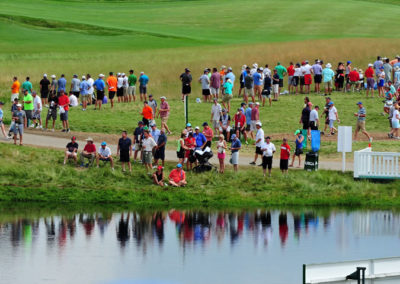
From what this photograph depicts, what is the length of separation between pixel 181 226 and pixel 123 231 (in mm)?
1882

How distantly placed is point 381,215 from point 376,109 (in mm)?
18929

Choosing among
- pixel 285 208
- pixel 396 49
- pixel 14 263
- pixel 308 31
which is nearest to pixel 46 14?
pixel 308 31

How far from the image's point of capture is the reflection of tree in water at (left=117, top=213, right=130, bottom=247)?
30.0 meters

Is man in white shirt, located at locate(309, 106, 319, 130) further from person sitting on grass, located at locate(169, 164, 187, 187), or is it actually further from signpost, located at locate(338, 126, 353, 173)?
person sitting on grass, located at locate(169, 164, 187, 187)

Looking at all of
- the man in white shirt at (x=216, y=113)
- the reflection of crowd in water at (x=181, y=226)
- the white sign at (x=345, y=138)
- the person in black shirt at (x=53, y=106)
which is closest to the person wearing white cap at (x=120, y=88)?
the person in black shirt at (x=53, y=106)

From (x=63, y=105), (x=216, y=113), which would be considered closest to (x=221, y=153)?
(x=216, y=113)

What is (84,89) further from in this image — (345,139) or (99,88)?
(345,139)

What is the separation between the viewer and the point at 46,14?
90.5m

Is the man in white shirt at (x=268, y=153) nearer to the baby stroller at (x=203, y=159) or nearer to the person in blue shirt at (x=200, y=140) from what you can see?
the baby stroller at (x=203, y=159)

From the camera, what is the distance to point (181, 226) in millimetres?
32031

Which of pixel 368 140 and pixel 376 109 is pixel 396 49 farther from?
pixel 368 140

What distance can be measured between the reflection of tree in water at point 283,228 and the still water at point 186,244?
0.03 m

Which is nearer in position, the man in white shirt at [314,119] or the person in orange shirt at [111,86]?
the man in white shirt at [314,119]

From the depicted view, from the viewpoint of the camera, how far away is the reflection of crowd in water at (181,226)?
30.2m
